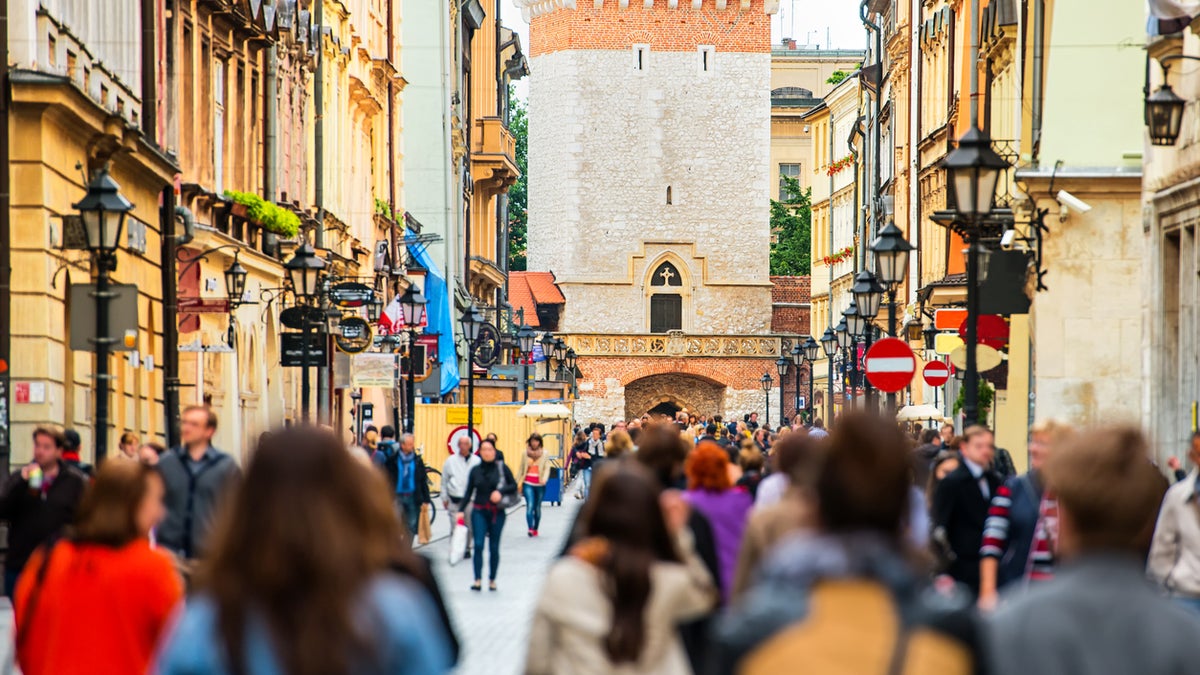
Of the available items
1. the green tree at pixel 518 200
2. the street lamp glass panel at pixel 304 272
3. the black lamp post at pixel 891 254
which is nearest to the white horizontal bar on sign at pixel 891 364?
the black lamp post at pixel 891 254

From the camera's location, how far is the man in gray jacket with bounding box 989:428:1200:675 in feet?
14.1

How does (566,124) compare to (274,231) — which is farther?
(566,124)

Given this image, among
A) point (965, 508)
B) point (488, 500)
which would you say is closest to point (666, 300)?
point (488, 500)

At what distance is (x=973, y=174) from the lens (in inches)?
647

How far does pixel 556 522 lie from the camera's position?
36.7 m

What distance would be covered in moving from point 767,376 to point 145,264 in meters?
54.2

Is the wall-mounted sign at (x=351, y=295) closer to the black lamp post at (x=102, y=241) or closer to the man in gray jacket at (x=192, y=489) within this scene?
the black lamp post at (x=102, y=241)

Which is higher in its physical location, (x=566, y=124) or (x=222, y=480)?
(x=566, y=124)

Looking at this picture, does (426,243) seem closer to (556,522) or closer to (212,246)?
(556,522)

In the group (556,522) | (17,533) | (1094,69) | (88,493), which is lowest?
(556,522)

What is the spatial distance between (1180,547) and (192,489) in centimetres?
482

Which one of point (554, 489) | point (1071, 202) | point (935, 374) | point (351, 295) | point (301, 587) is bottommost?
point (554, 489)

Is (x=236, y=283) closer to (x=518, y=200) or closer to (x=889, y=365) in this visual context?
(x=889, y=365)

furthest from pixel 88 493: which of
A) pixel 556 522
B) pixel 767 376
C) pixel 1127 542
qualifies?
pixel 767 376
